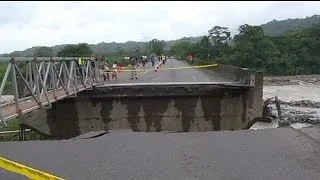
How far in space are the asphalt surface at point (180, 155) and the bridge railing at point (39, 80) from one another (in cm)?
116

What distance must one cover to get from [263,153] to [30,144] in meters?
4.49

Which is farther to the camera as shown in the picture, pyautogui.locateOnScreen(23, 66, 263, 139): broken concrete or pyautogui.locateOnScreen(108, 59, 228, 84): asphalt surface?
pyautogui.locateOnScreen(108, 59, 228, 84): asphalt surface

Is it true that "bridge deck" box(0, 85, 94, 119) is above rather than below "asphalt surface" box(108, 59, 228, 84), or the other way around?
above

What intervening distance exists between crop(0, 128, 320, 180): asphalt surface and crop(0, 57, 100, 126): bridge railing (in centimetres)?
116

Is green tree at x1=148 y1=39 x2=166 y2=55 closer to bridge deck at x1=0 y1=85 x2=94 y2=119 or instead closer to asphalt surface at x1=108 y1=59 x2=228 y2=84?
asphalt surface at x1=108 y1=59 x2=228 y2=84

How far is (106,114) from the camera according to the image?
16.0 metres

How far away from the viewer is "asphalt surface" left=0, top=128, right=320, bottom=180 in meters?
5.98

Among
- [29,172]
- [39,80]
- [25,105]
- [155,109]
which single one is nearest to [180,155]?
[29,172]

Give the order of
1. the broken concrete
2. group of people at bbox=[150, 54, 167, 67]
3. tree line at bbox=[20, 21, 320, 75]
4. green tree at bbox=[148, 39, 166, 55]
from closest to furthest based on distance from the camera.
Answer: the broken concrete, group of people at bbox=[150, 54, 167, 67], tree line at bbox=[20, 21, 320, 75], green tree at bbox=[148, 39, 166, 55]

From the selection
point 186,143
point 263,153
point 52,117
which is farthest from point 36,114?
point 263,153

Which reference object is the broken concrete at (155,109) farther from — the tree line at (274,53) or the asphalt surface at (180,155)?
the tree line at (274,53)

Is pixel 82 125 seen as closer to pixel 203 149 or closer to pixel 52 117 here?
pixel 52 117

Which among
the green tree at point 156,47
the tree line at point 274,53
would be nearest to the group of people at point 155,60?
the tree line at point 274,53

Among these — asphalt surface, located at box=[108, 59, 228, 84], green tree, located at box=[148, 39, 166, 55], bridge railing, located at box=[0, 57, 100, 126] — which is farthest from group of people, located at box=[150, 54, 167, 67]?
green tree, located at box=[148, 39, 166, 55]
